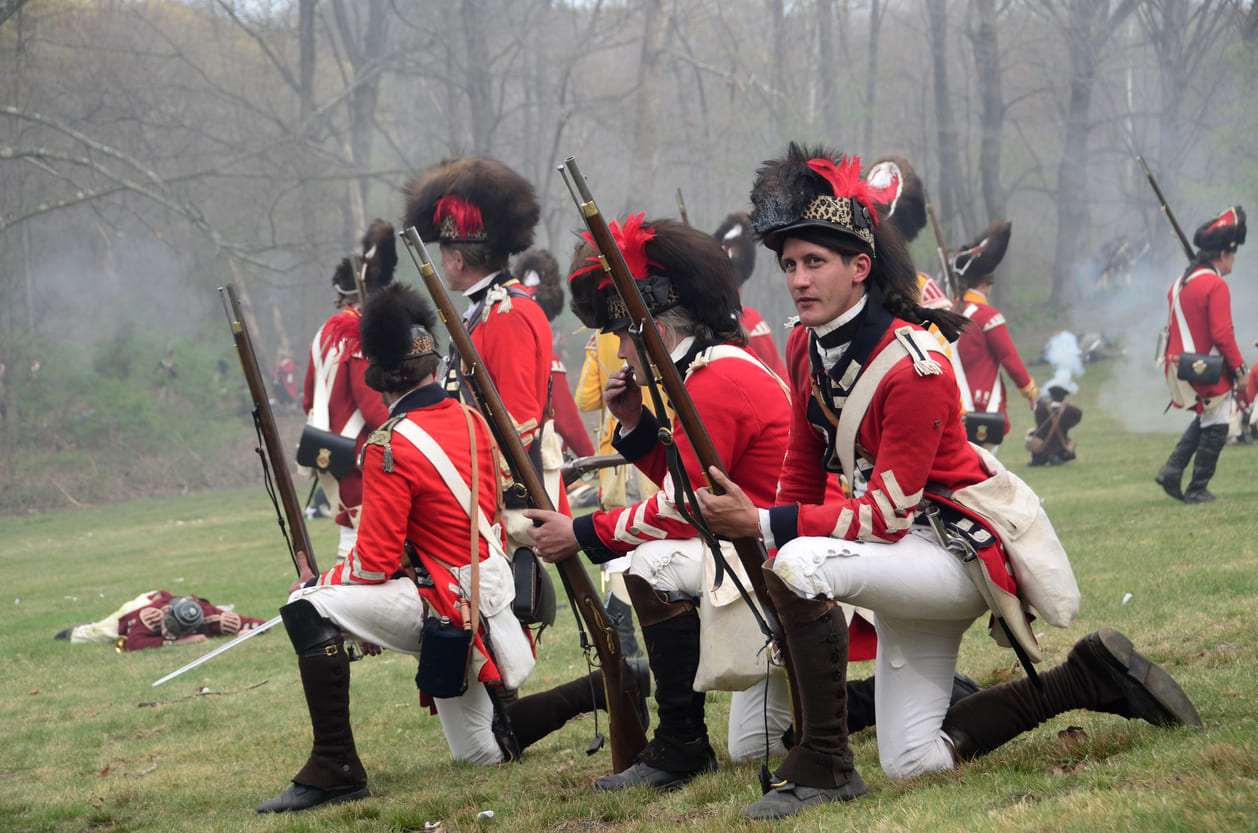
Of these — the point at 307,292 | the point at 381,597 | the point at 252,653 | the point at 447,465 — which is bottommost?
the point at 252,653

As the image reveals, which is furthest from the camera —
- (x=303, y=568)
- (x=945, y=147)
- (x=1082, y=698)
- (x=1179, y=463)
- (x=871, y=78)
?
(x=871, y=78)

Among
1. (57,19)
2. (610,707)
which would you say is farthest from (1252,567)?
(57,19)

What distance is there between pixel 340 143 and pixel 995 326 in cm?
2915

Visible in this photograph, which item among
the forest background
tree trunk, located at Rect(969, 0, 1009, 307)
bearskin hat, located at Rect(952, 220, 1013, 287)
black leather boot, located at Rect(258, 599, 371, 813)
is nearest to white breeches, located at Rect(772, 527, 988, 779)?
black leather boot, located at Rect(258, 599, 371, 813)

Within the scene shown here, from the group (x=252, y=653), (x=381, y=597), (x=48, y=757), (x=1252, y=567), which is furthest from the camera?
(x=252, y=653)

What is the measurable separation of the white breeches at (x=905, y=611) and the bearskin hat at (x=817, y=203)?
898 millimetres

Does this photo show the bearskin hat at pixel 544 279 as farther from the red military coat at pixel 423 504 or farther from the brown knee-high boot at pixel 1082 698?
the brown knee-high boot at pixel 1082 698

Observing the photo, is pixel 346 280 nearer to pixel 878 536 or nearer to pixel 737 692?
pixel 737 692

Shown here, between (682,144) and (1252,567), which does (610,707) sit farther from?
(682,144)

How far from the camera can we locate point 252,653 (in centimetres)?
849

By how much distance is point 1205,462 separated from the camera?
10.4m

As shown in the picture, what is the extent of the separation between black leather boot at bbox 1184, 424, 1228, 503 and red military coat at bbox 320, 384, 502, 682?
24.1 ft

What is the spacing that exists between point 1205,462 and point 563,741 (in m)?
7.00

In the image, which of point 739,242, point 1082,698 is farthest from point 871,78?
point 1082,698
